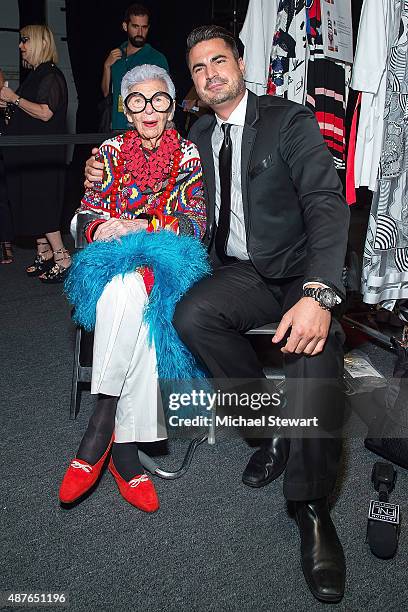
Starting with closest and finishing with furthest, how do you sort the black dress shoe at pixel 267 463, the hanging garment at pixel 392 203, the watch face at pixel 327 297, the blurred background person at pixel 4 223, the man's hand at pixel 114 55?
the watch face at pixel 327 297, the black dress shoe at pixel 267 463, the hanging garment at pixel 392 203, the man's hand at pixel 114 55, the blurred background person at pixel 4 223

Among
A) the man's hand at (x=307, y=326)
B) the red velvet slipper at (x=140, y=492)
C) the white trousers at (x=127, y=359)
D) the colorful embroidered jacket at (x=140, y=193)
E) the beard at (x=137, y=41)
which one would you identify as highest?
the beard at (x=137, y=41)

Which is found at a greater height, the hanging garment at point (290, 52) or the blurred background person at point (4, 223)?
the hanging garment at point (290, 52)

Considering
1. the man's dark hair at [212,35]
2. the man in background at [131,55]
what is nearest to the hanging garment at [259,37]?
the man in background at [131,55]

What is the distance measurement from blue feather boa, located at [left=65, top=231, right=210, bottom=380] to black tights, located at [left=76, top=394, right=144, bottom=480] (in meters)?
0.17

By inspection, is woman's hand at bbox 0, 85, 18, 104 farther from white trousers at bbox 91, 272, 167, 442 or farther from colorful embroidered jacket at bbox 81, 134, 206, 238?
white trousers at bbox 91, 272, 167, 442

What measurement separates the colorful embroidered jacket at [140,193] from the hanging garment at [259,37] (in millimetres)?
1155

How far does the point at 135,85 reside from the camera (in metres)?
2.00

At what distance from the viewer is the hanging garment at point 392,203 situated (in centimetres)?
251

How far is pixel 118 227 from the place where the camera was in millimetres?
1925

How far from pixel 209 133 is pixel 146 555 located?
1.23m

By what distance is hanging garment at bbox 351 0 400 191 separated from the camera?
2.54 meters

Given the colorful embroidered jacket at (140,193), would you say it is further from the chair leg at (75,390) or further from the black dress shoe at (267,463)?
the black dress shoe at (267,463)

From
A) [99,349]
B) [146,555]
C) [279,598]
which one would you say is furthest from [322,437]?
[99,349]

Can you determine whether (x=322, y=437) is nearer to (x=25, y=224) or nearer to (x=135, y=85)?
(x=135, y=85)
